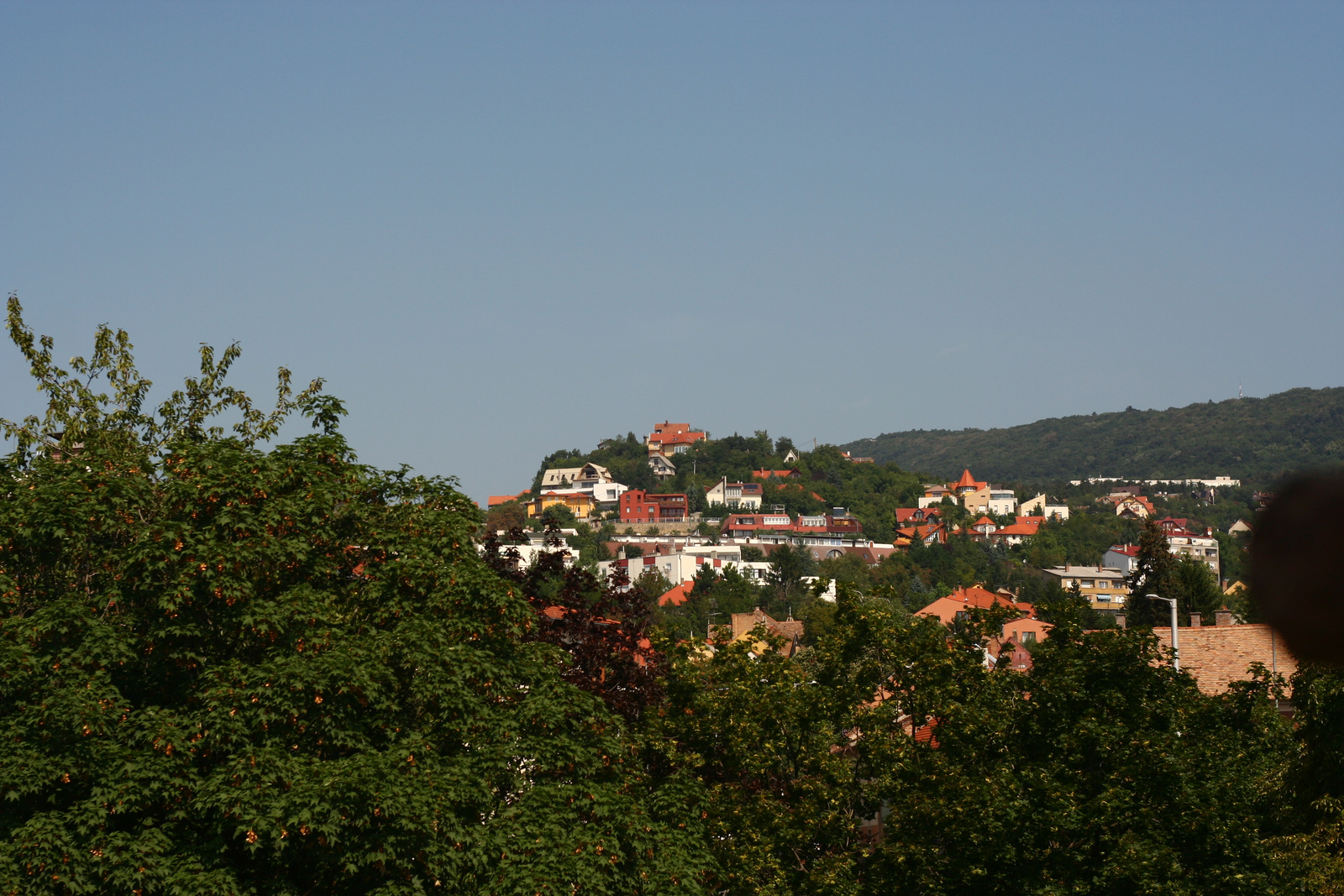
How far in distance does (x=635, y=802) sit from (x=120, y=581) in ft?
23.0

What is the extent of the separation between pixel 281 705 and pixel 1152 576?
68965mm

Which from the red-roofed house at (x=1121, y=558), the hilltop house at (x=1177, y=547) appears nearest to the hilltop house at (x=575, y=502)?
the red-roofed house at (x=1121, y=558)

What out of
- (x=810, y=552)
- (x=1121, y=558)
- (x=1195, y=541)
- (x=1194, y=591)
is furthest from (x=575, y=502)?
(x=1194, y=591)

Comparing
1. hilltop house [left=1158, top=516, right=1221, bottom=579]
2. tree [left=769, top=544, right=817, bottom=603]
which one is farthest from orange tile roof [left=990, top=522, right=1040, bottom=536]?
tree [left=769, top=544, right=817, bottom=603]

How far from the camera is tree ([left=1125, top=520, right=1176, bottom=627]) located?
67.1 metres

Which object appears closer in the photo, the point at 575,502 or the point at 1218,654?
the point at 1218,654

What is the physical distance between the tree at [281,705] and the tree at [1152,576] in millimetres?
57195

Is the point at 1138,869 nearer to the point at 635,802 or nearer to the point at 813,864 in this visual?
the point at 813,864

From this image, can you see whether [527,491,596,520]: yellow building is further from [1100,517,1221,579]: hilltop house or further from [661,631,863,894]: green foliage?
[661,631,863,894]: green foliage

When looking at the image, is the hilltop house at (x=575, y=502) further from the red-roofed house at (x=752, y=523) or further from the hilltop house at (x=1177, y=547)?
the hilltop house at (x=1177, y=547)

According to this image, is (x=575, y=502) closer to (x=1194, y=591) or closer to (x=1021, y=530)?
(x=1021, y=530)

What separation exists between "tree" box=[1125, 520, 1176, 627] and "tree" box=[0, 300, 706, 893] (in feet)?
188

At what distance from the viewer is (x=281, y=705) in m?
12.9

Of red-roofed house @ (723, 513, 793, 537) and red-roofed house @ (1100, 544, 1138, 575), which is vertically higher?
red-roofed house @ (723, 513, 793, 537)
